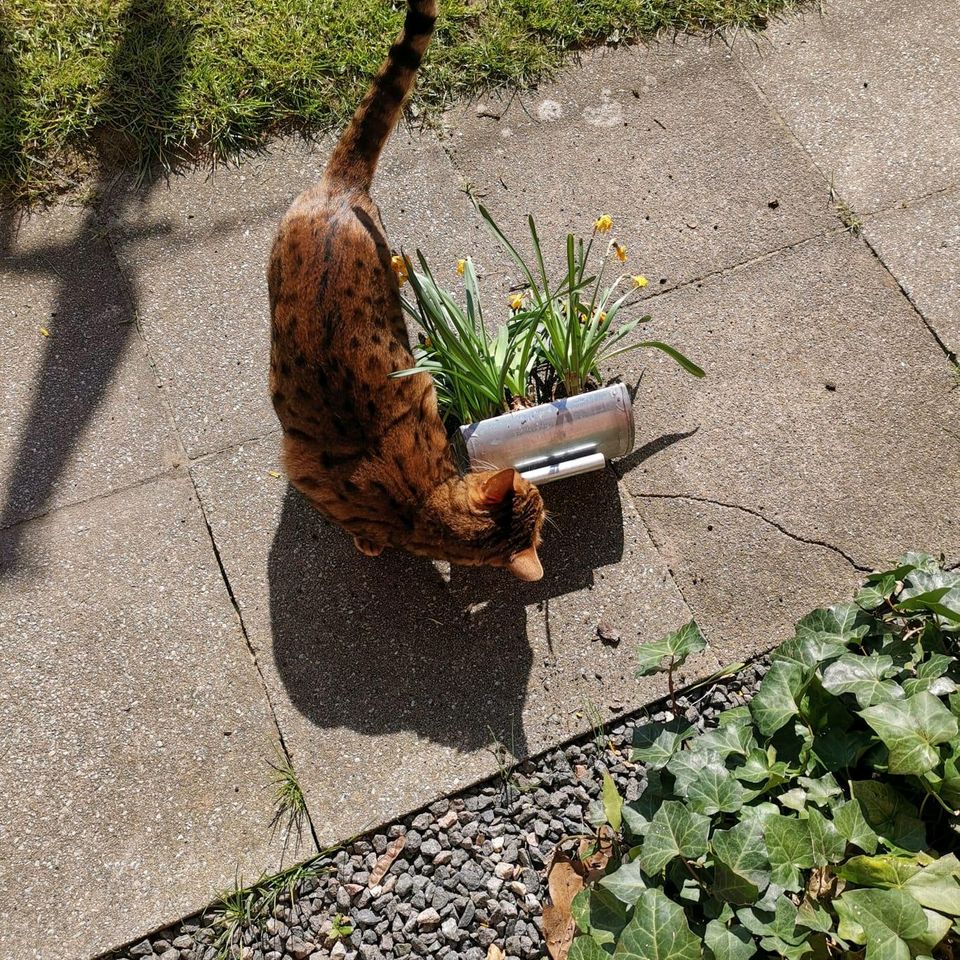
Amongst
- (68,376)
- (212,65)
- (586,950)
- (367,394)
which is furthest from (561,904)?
(212,65)

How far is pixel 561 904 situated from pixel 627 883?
66cm

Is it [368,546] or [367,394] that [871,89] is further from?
[368,546]

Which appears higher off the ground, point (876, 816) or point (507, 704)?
point (876, 816)

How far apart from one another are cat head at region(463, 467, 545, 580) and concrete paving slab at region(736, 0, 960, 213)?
222cm

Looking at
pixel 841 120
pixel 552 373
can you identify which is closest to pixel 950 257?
pixel 841 120

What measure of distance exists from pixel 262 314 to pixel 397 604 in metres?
1.37

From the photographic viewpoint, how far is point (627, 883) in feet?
8.38

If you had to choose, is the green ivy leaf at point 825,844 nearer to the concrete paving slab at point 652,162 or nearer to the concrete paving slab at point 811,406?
the concrete paving slab at point 811,406

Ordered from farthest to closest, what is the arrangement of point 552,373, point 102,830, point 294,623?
point 552,373 < point 294,623 < point 102,830

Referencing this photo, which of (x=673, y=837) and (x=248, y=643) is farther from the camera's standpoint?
(x=248, y=643)

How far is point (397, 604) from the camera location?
141 inches

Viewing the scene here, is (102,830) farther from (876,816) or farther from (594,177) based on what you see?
(594,177)

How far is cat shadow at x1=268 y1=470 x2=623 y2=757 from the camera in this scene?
344 cm

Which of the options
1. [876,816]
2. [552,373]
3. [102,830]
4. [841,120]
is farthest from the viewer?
[841,120]
